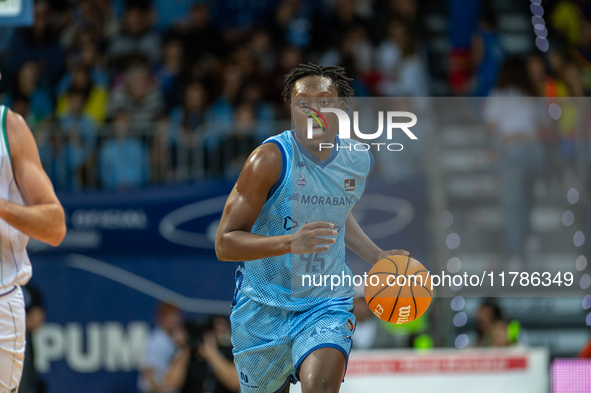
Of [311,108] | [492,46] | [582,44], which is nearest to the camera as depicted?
[311,108]

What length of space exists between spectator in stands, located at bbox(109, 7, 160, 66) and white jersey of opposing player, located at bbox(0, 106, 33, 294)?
20.0ft

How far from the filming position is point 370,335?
23.5 ft

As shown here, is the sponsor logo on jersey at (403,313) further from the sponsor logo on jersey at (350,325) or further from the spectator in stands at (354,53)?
the spectator in stands at (354,53)

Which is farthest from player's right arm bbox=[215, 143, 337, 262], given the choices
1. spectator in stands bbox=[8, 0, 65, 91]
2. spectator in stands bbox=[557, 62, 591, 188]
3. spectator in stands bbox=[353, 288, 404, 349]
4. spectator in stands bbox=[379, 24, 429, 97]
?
spectator in stands bbox=[8, 0, 65, 91]

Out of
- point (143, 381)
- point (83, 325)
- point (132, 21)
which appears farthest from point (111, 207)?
point (132, 21)

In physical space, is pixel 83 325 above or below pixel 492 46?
below

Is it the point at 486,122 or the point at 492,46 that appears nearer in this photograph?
the point at 486,122

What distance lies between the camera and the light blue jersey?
366 cm

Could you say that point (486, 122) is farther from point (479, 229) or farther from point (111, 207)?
point (111, 207)

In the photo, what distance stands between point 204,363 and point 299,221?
12.5 ft

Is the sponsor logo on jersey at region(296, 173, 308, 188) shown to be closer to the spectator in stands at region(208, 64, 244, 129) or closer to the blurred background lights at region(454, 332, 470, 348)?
the blurred background lights at region(454, 332, 470, 348)

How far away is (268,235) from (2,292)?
4.50 feet

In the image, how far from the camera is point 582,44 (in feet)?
35.6

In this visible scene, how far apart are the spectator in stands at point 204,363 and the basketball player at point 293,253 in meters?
3.19
